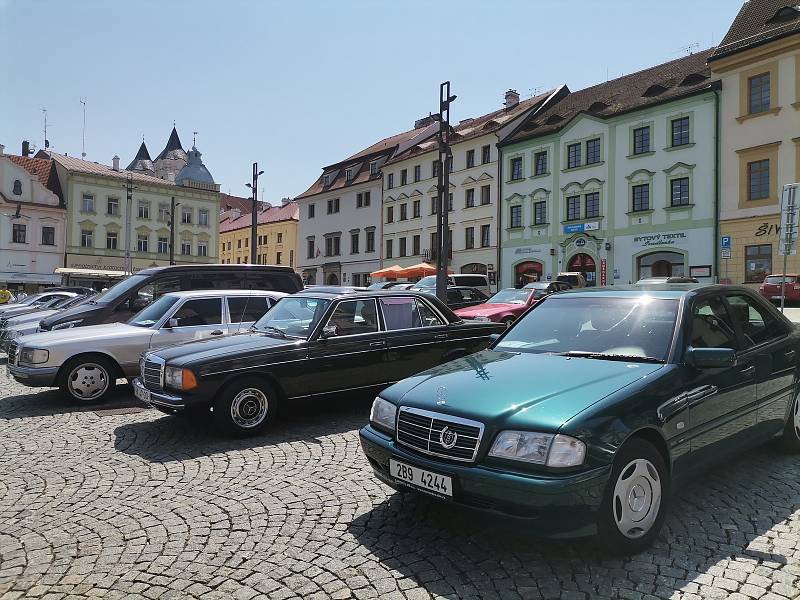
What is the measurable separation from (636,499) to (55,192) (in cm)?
6194

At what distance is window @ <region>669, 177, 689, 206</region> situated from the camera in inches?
1152

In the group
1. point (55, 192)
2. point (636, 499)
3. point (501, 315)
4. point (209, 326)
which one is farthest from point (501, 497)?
point (55, 192)

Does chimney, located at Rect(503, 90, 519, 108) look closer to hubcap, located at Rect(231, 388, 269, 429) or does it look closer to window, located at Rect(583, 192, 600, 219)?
window, located at Rect(583, 192, 600, 219)

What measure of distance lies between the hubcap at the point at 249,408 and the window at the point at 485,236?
33671 millimetres

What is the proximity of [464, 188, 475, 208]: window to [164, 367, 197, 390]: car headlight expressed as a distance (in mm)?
35722

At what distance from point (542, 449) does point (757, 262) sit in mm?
28399

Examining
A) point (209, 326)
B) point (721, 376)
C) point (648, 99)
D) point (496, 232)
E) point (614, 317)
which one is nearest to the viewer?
point (721, 376)

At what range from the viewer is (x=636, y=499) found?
131 inches

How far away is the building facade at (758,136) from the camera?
25969 millimetres

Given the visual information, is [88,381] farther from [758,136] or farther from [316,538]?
[758,136]

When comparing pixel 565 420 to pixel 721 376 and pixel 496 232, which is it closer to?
pixel 721 376

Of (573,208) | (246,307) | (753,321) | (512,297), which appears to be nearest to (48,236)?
(573,208)

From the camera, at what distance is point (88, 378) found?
7898mm

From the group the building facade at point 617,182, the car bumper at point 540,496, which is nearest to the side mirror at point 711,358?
the car bumper at point 540,496
